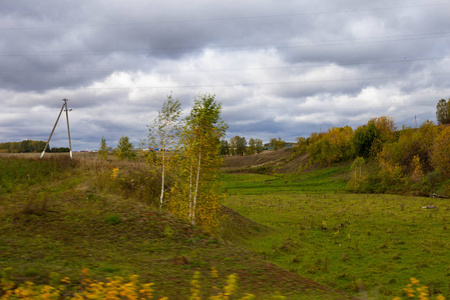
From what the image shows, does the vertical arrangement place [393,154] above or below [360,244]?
above

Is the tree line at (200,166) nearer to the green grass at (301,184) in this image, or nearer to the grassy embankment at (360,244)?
the grassy embankment at (360,244)

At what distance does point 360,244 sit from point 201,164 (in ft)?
47.7

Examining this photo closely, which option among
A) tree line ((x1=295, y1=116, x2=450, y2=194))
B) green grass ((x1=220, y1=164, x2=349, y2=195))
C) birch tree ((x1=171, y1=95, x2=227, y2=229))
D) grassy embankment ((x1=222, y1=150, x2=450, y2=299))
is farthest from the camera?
green grass ((x1=220, y1=164, x2=349, y2=195))

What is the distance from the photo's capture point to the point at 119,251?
1091 cm

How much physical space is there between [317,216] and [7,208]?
32623 mm

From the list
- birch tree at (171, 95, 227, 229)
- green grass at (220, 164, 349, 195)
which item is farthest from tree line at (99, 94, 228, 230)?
green grass at (220, 164, 349, 195)

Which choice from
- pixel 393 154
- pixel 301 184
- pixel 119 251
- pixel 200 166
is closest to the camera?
pixel 119 251

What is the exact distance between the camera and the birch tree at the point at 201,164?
20.9 m

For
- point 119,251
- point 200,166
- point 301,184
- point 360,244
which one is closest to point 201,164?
point 200,166

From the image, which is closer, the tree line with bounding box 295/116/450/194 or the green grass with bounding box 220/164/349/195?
the tree line with bounding box 295/116/450/194

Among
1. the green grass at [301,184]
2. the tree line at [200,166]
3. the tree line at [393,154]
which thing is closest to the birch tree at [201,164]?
the tree line at [200,166]

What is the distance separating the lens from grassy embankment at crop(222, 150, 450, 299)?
17.8 m

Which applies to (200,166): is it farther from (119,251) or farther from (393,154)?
(393,154)

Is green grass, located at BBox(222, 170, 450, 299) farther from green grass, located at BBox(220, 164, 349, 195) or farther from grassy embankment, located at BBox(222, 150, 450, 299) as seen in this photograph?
green grass, located at BBox(220, 164, 349, 195)
